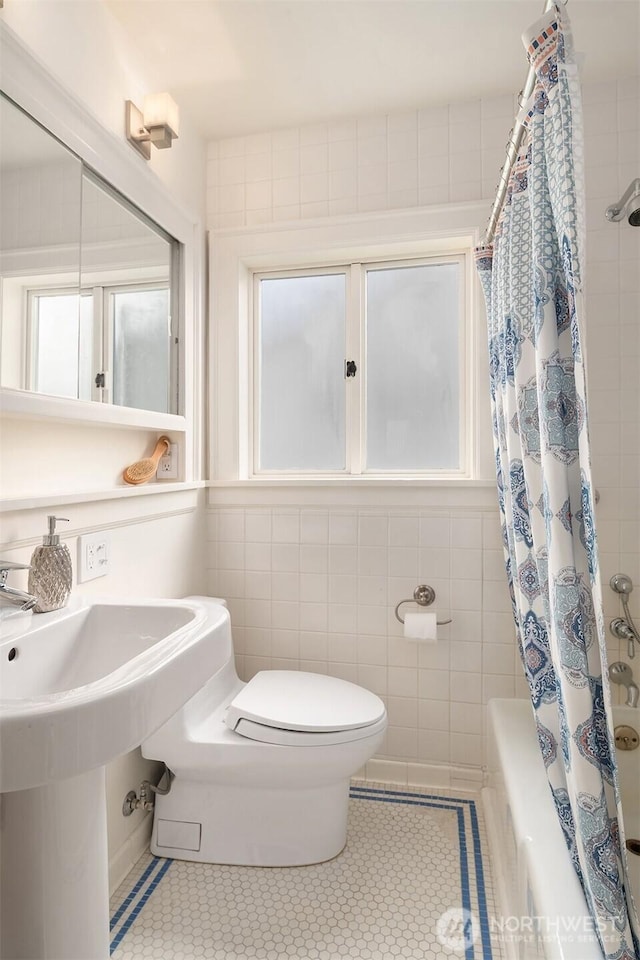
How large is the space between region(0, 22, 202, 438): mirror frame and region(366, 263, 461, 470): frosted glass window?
2.31 feet

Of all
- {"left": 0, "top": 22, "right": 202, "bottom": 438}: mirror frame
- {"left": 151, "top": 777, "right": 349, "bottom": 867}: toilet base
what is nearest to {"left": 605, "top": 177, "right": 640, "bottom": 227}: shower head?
{"left": 0, "top": 22, "right": 202, "bottom": 438}: mirror frame

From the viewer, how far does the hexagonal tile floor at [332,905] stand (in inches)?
51.6

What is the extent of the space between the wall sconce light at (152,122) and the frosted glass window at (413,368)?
2.89 ft

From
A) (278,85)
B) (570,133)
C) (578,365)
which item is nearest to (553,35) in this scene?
(570,133)

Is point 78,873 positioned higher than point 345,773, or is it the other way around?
point 78,873

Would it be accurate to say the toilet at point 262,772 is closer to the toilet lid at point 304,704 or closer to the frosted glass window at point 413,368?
the toilet lid at point 304,704

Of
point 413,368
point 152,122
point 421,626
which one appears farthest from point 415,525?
point 152,122

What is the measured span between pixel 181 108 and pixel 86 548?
63.2 inches

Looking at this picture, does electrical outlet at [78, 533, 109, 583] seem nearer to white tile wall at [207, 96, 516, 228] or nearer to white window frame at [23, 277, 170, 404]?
white window frame at [23, 277, 170, 404]

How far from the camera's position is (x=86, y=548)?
1.41 meters

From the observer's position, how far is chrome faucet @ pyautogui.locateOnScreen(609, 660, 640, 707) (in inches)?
61.2

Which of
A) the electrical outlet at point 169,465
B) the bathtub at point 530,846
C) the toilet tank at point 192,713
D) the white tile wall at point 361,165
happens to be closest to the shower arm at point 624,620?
the bathtub at point 530,846

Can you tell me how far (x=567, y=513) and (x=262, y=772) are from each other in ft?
3.64

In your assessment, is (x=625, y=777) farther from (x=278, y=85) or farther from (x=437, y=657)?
(x=278, y=85)
